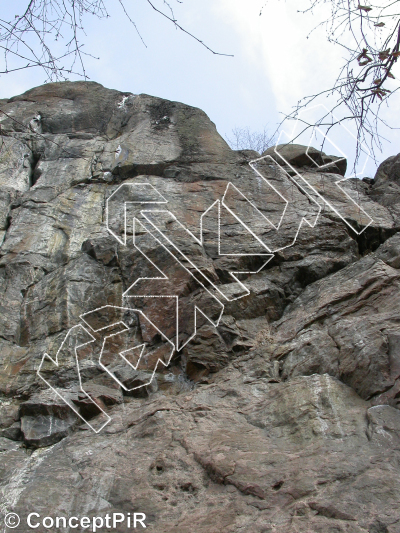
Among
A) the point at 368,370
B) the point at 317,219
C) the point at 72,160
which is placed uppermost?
the point at 72,160

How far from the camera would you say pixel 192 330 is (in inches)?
230

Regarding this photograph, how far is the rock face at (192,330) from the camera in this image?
3.73m

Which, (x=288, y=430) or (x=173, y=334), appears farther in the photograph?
(x=173, y=334)

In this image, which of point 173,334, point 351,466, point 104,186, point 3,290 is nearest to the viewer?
point 351,466

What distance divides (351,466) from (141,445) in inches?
74.3

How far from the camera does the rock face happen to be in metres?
3.73

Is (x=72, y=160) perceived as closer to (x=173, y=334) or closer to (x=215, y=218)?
(x=215, y=218)

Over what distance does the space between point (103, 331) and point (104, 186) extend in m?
3.28

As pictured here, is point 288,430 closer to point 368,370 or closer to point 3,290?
point 368,370

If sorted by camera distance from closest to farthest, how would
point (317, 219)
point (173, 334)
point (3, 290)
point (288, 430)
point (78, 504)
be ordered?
1. point (78, 504)
2. point (288, 430)
3. point (173, 334)
4. point (3, 290)
5. point (317, 219)

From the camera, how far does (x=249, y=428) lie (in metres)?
4.37

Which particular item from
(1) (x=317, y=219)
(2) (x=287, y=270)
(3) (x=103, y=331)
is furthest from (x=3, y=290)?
(1) (x=317, y=219)

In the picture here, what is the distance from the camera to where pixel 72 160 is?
8938 mm

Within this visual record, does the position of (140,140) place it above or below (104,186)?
above
